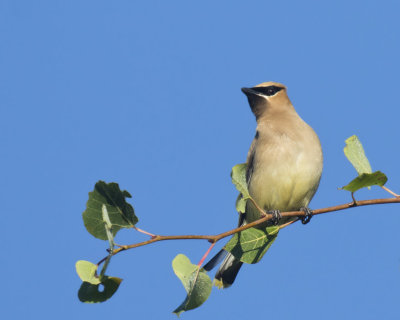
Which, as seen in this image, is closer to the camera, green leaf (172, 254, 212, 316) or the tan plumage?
green leaf (172, 254, 212, 316)

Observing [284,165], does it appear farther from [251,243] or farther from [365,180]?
[365,180]

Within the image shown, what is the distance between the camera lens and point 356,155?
140 inches

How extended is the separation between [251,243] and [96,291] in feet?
3.19

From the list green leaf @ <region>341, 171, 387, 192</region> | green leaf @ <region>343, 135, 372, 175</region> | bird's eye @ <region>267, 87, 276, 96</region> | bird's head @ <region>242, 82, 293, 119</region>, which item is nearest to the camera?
green leaf @ <region>341, 171, 387, 192</region>

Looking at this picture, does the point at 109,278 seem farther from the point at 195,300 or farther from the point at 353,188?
the point at 353,188

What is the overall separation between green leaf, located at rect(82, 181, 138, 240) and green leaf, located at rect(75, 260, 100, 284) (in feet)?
0.57

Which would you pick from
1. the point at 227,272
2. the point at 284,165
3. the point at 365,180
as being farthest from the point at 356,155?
the point at 227,272

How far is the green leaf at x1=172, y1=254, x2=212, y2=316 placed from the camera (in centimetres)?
332

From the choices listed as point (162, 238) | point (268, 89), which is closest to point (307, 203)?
point (268, 89)

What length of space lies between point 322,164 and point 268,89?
4.36 ft

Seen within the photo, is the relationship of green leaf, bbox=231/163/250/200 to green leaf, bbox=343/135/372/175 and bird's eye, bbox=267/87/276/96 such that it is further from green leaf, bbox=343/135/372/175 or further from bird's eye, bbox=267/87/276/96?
bird's eye, bbox=267/87/276/96

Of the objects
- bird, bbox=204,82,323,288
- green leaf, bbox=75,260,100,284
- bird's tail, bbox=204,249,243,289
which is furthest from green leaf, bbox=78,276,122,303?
bird's tail, bbox=204,249,243,289

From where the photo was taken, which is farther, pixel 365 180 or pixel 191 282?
pixel 191 282

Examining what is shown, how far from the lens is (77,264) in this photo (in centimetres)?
318
